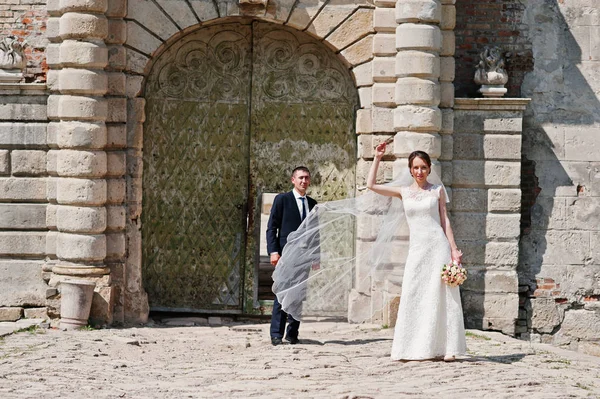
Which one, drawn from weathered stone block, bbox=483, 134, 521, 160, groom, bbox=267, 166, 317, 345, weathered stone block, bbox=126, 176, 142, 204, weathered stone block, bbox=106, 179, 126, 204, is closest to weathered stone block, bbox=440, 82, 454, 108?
weathered stone block, bbox=483, 134, 521, 160

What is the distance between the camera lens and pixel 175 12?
38.9 feet

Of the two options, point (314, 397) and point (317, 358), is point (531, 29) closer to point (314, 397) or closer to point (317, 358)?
point (317, 358)

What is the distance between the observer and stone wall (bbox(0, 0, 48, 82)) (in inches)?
476

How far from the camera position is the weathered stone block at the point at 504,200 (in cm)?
1217

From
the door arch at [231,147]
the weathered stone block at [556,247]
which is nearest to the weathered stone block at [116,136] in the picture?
the door arch at [231,147]

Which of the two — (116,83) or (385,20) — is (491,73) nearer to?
(385,20)

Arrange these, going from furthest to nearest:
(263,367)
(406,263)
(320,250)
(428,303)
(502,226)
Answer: (502,226)
(320,250)
(406,263)
(428,303)
(263,367)

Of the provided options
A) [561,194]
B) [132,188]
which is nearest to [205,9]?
[132,188]

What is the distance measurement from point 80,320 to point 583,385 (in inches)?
210

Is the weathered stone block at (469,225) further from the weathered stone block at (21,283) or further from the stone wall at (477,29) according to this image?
the weathered stone block at (21,283)

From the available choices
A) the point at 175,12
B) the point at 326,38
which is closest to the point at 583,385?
the point at 326,38

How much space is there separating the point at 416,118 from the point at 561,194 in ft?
7.27

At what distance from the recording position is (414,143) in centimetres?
1167

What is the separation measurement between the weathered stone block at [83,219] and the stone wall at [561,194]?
4.99 meters
